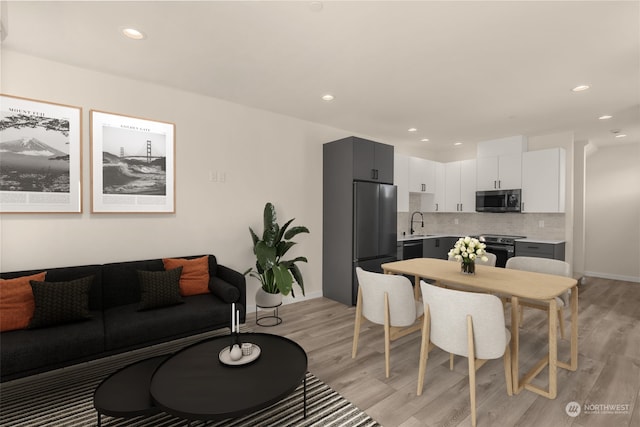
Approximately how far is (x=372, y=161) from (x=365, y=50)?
6.80ft

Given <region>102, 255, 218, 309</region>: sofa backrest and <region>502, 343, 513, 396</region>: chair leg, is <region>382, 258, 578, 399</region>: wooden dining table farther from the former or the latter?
<region>102, 255, 218, 309</region>: sofa backrest

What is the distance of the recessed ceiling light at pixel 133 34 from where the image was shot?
2307mm

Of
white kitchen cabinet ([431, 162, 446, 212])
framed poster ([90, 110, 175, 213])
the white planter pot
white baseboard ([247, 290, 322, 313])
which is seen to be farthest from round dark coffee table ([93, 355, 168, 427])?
white kitchen cabinet ([431, 162, 446, 212])

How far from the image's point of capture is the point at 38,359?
206 centimetres

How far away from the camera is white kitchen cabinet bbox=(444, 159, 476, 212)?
571 centimetres

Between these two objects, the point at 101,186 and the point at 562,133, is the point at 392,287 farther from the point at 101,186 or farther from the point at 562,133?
the point at 562,133

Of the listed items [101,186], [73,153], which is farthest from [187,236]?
[73,153]

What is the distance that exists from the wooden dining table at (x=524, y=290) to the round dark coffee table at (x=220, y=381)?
55.6 inches

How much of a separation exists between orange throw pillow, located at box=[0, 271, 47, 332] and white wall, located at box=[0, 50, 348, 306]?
0.41 m

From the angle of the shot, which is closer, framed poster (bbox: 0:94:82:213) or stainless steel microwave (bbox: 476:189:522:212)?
framed poster (bbox: 0:94:82:213)

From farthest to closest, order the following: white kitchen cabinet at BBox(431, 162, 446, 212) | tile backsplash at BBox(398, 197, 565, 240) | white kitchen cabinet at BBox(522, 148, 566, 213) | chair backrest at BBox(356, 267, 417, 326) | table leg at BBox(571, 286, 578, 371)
A: 1. white kitchen cabinet at BBox(431, 162, 446, 212)
2. tile backsplash at BBox(398, 197, 565, 240)
3. white kitchen cabinet at BBox(522, 148, 566, 213)
4. table leg at BBox(571, 286, 578, 371)
5. chair backrest at BBox(356, 267, 417, 326)

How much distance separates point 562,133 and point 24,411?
730cm

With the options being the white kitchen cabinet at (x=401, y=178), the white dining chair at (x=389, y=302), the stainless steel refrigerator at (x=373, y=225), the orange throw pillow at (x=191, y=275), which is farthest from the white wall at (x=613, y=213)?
the orange throw pillow at (x=191, y=275)

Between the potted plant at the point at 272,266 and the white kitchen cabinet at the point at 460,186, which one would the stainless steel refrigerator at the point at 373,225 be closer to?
the potted plant at the point at 272,266
